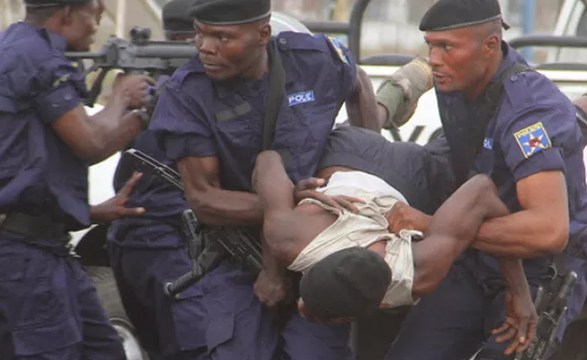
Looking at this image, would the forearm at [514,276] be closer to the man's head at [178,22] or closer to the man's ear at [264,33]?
the man's ear at [264,33]

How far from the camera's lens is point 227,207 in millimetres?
4391

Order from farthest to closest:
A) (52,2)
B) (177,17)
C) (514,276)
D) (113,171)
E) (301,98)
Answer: (177,17), (113,171), (52,2), (301,98), (514,276)

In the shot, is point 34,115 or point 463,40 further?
point 34,115

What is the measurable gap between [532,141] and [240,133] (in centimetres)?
99

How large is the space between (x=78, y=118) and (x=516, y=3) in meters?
8.28

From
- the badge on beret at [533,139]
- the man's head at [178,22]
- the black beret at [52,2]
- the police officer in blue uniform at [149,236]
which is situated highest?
the black beret at [52,2]

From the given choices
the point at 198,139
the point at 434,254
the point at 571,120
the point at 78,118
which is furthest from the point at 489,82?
the point at 78,118

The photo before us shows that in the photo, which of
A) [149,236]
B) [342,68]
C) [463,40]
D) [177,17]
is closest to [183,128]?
[342,68]

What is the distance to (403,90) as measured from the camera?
529cm

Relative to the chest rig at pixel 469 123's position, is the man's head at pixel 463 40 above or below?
above

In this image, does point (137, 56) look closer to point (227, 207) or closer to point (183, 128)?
point (183, 128)

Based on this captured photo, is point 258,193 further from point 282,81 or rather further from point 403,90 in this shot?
point 403,90

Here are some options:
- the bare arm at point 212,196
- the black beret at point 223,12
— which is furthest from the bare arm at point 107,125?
the black beret at point 223,12

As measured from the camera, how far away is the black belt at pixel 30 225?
4.81 meters
